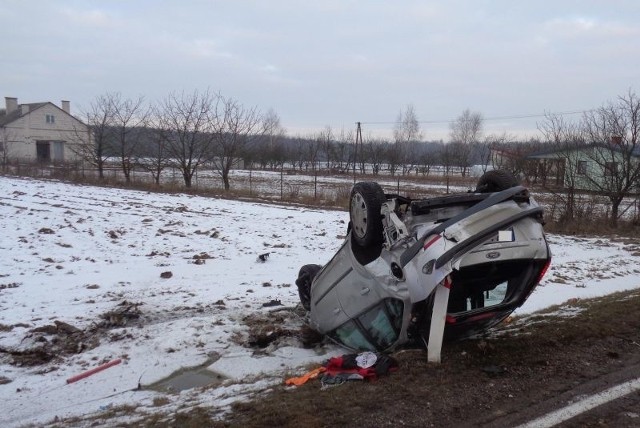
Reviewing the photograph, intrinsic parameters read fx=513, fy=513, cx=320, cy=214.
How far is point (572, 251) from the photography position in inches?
495

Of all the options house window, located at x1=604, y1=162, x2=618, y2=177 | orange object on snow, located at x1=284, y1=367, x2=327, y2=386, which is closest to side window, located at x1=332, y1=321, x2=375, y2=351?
orange object on snow, located at x1=284, y1=367, x2=327, y2=386

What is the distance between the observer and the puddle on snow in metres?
4.54

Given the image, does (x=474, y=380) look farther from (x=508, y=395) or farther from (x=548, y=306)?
(x=548, y=306)

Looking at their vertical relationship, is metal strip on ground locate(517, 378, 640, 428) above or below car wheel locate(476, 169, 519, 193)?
below

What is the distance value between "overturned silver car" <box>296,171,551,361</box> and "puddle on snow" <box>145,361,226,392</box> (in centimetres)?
128

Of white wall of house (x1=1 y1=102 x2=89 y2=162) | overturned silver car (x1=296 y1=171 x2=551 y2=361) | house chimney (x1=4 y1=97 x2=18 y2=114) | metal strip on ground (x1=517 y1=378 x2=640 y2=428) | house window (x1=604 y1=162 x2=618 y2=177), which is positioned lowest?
metal strip on ground (x1=517 y1=378 x2=640 y2=428)

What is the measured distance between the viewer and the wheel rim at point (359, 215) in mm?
4293

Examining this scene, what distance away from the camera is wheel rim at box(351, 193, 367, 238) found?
429cm

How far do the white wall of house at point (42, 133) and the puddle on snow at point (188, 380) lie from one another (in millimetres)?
64666

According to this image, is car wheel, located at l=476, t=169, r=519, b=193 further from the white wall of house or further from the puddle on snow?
the white wall of house

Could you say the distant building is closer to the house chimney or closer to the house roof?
the house roof

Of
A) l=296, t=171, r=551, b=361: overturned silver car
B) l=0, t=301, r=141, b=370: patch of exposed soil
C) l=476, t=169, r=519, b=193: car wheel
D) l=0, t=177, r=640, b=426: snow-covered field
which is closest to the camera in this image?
l=296, t=171, r=551, b=361: overturned silver car

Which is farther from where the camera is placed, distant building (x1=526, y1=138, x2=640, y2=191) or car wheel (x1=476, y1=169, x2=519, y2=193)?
distant building (x1=526, y1=138, x2=640, y2=191)

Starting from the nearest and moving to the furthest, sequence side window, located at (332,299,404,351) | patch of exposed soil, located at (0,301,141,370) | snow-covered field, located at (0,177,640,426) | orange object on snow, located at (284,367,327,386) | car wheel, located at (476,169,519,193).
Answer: orange object on snow, located at (284,367,327,386)
side window, located at (332,299,404,351)
car wheel, located at (476,169,519,193)
snow-covered field, located at (0,177,640,426)
patch of exposed soil, located at (0,301,141,370)
